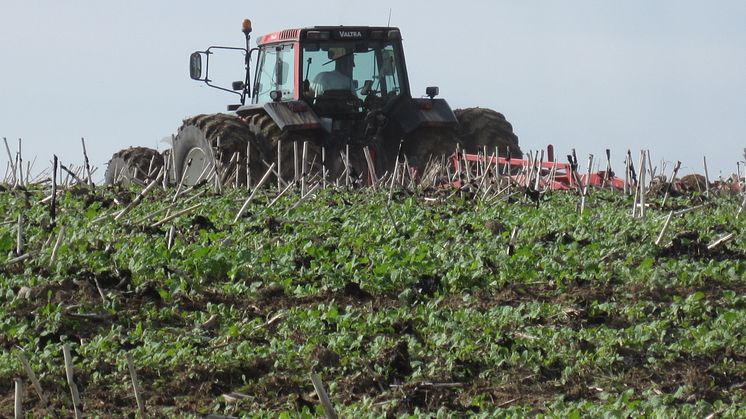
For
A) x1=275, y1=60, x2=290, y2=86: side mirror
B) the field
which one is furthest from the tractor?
the field

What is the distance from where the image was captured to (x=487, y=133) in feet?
53.4

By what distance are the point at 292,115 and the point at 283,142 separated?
313 mm

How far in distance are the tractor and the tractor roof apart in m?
0.01

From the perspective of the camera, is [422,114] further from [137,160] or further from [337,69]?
[137,160]

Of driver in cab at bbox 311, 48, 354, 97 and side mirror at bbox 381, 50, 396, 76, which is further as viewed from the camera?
side mirror at bbox 381, 50, 396, 76

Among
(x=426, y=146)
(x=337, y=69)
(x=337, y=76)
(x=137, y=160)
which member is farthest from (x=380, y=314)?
(x=137, y=160)

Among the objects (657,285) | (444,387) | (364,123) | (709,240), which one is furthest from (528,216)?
(364,123)

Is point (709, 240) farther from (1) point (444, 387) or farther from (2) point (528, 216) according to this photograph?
(1) point (444, 387)

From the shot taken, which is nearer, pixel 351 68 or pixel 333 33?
pixel 333 33

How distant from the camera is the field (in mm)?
5293

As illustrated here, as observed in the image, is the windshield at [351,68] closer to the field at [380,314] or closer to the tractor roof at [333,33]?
the tractor roof at [333,33]

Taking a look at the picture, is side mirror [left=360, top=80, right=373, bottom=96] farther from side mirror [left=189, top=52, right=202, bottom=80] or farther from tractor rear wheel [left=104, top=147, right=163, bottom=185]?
tractor rear wheel [left=104, top=147, right=163, bottom=185]

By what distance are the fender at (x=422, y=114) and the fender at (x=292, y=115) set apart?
46.9 inches

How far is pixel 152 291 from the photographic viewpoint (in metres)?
6.86
